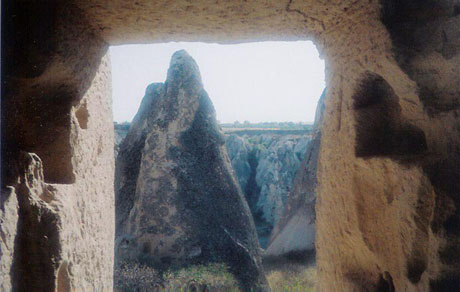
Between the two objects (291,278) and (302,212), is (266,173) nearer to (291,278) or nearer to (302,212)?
(302,212)

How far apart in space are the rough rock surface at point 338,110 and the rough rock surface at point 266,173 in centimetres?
1121

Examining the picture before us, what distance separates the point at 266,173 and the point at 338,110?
13520 mm

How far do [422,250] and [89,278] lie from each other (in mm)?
849

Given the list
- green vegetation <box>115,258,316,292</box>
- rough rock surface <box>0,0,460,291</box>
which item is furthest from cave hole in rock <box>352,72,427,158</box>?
green vegetation <box>115,258,316,292</box>

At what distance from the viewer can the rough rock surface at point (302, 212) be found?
7566 mm

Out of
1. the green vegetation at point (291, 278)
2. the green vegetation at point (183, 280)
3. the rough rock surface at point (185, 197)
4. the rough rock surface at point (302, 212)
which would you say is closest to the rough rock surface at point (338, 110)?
the green vegetation at point (183, 280)

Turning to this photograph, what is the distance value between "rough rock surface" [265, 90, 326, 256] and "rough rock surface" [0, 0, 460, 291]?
6.27 metres

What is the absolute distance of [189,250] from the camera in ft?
18.7

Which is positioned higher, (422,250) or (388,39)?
(388,39)

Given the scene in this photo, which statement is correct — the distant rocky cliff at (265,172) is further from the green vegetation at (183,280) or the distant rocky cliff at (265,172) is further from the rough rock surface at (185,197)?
the green vegetation at (183,280)

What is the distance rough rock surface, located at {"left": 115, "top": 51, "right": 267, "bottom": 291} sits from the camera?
226 inches

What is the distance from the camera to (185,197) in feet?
19.7

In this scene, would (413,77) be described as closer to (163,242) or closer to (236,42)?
(236,42)

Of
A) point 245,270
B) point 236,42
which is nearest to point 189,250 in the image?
point 245,270
